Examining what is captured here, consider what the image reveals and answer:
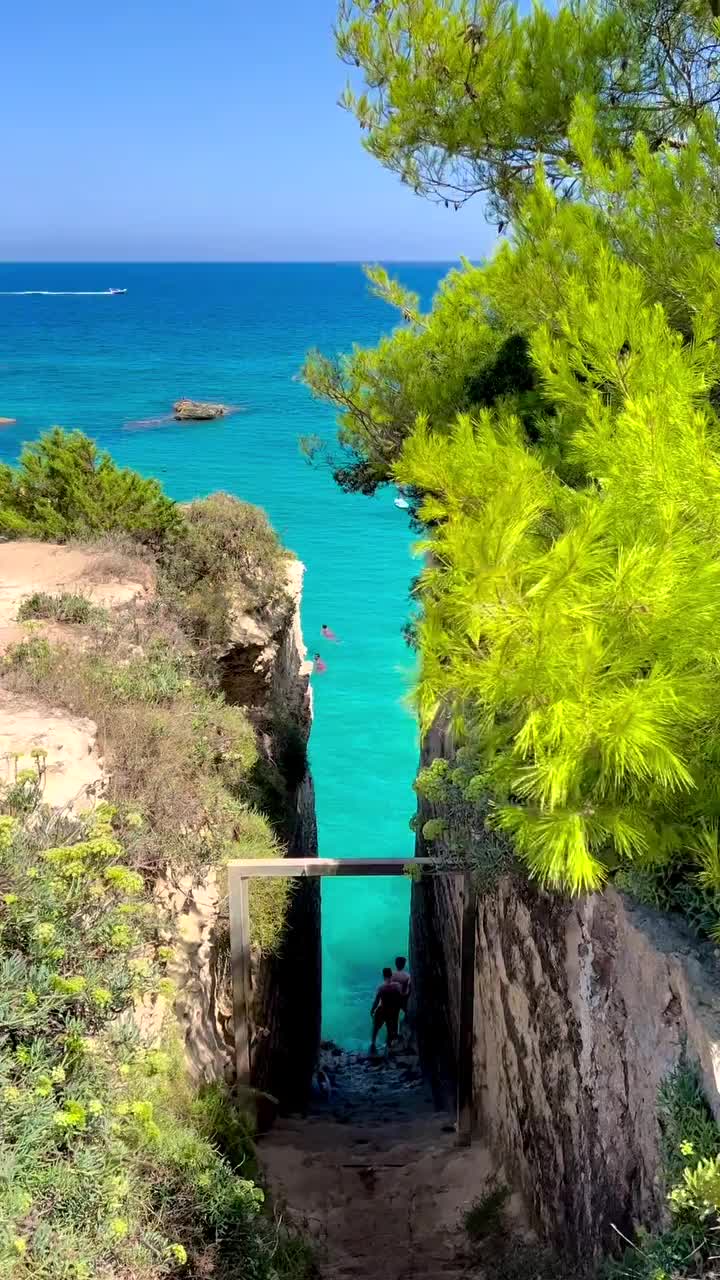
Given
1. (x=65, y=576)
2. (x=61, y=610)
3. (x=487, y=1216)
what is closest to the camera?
(x=487, y=1216)

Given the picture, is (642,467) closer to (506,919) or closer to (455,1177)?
(506,919)

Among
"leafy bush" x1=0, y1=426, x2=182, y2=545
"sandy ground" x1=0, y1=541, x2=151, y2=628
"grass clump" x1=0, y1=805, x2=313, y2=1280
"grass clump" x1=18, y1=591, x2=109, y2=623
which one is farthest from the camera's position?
"leafy bush" x1=0, y1=426, x2=182, y2=545

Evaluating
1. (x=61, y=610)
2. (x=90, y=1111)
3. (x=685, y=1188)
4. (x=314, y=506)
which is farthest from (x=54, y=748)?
(x=314, y=506)

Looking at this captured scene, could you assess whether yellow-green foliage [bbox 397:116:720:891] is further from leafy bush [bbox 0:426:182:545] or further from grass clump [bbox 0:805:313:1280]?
leafy bush [bbox 0:426:182:545]

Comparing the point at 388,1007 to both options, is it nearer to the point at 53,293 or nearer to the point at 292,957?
the point at 292,957

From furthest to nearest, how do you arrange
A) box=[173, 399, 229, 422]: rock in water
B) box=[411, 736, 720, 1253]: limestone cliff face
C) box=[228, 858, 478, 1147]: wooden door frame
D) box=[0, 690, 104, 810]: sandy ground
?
box=[173, 399, 229, 422]: rock in water, box=[228, 858, 478, 1147]: wooden door frame, box=[0, 690, 104, 810]: sandy ground, box=[411, 736, 720, 1253]: limestone cliff face

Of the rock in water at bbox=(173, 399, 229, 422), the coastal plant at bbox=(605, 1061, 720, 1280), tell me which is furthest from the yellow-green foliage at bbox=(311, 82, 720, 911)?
the rock in water at bbox=(173, 399, 229, 422)
